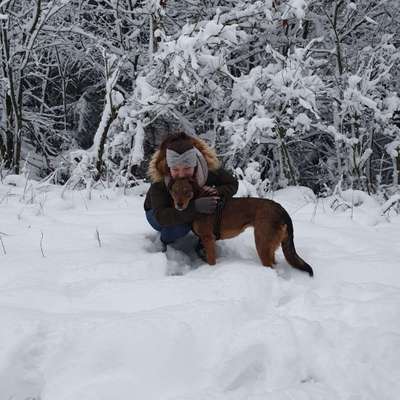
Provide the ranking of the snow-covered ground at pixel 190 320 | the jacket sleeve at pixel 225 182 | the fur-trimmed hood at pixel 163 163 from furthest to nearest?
the jacket sleeve at pixel 225 182 < the fur-trimmed hood at pixel 163 163 < the snow-covered ground at pixel 190 320

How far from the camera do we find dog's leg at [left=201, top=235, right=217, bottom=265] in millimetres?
3340

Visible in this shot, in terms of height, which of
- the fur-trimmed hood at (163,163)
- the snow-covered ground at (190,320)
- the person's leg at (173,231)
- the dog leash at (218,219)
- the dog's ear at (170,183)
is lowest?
the snow-covered ground at (190,320)

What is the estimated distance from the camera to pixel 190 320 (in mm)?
2307

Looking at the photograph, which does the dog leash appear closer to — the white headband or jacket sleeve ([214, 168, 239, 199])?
jacket sleeve ([214, 168, 239, 199])

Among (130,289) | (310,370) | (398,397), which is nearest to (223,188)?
(130,289)

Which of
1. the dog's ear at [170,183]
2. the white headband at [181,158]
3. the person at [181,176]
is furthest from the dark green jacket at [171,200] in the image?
the white headband at [181,158]

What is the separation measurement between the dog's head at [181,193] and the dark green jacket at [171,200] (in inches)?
1.6

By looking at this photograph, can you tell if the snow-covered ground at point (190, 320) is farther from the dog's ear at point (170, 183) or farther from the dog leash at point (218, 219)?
the dog's ear at point (170, 183)

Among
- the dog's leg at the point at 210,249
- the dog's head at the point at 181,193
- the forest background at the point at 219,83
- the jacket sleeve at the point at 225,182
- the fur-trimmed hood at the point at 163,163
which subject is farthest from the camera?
the forest background at the point at 219,83

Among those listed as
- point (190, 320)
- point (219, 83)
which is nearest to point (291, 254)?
point (190, 320)

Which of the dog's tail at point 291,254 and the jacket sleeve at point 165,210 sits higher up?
the jacket sleeve at point 165,210

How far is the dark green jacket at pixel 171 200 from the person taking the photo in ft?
10.8

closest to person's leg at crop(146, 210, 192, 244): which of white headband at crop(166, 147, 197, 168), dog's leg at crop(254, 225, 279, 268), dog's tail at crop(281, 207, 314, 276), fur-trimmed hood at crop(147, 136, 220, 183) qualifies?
fur-trimmed hood at crop(147, 136, 220, 183)

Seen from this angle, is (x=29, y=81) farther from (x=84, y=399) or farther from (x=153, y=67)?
(x=84, y=399)
